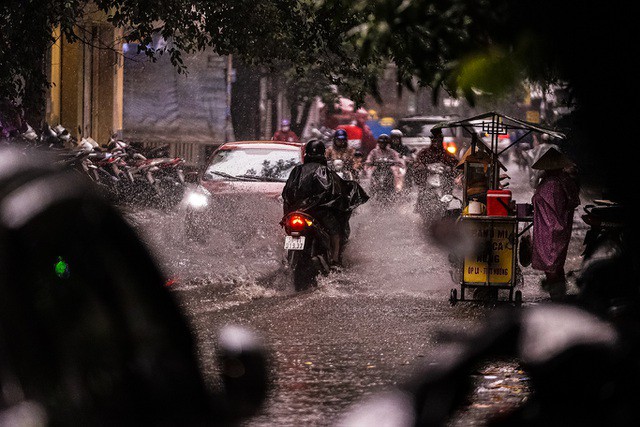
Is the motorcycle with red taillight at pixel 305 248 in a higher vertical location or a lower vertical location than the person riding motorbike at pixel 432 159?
lower

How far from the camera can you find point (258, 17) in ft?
47.6

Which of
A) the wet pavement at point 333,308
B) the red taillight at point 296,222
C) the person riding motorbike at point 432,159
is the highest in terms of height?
the person riding motorbike at point 432,159

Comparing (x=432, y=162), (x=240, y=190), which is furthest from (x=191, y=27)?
(x=432, y=162)

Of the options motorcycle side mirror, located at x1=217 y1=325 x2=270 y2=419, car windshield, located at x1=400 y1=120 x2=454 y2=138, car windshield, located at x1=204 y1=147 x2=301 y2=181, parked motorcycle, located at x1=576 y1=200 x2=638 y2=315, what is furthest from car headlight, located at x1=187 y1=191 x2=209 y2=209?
car windshield, located at x1=400 y1=120 x2=454 y2=138

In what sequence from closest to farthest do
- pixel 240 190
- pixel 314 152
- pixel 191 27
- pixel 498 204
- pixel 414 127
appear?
1. pixel 498 204
2. pixel 314 152
3. pixel 191 27
4. pixel 240 190
5. pixel 414 127

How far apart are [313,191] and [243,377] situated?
32.2ft

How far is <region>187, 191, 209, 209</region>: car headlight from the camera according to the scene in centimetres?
1573

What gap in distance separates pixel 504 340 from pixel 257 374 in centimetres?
63

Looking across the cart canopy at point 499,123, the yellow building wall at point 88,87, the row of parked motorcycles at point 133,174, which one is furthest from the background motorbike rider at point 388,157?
the cart canopy at point 499,123

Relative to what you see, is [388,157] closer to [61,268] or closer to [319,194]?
[319,194]

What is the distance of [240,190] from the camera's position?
15.7 metres

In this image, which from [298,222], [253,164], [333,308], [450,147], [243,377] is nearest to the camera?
[243,377]

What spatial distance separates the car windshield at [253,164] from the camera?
1619 centimetres

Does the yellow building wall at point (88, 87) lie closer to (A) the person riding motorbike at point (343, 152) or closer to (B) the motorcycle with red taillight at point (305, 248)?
(A) the person riding motorbike at point (343, 152)
